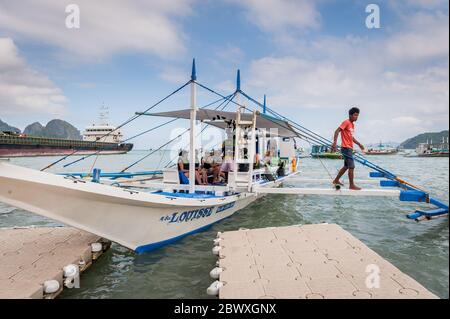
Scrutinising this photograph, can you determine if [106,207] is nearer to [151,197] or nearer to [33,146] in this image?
[151,197]

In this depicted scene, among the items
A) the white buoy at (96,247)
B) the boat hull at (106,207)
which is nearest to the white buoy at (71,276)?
the boat hull at (106,207)

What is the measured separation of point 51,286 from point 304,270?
455 centimetres

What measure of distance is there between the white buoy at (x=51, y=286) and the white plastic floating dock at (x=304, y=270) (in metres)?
2.72

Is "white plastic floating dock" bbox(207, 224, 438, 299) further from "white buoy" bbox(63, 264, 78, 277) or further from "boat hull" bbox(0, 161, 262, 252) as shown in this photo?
"white buoy" bbox(63, 264, 78, 277)

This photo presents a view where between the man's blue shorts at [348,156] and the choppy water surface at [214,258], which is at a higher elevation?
the man's blue shorts at [348,156]

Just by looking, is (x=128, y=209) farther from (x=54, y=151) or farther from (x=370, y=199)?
(x=54, y=151)

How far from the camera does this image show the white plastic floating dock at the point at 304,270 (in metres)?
4.77

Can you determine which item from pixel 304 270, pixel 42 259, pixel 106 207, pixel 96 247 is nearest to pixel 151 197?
pixel 106 207

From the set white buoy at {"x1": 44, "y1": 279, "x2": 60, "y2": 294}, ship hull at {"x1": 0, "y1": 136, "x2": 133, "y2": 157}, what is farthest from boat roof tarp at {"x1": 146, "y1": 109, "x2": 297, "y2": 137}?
ship hull at {"x1": 0, "y1": 136, "x2": 133, "y2": 157}

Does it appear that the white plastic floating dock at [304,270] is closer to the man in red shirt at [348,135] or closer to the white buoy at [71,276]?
the man in red shirt at [348,135]

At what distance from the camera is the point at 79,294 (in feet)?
19.1

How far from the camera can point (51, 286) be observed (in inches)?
205

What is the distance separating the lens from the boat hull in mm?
5375
